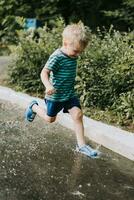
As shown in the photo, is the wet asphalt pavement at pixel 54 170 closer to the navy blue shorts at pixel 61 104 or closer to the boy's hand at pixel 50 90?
the navy blue shorts at pixel 61 104

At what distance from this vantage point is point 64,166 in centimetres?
668

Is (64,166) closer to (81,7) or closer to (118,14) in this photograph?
(118,14)

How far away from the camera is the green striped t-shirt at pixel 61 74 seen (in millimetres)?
7047

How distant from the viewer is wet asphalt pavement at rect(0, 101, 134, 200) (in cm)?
574

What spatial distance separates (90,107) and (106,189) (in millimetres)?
3607

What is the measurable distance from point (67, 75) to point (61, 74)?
72 millimetres

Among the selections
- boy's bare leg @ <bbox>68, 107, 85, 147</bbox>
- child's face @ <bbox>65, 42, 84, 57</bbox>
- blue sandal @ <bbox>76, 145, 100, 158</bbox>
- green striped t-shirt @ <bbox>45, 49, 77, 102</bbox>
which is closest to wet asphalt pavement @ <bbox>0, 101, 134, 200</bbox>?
blue sandal @ <bbox>76, 145, 100, 158</bbox>

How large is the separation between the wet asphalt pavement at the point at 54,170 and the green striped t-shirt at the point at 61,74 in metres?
0.66

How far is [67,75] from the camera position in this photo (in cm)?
718

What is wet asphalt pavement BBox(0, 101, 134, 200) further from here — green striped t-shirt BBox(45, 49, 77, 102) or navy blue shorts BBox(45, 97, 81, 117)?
green striped t-shirt BBox(45, 49, 77, 102)

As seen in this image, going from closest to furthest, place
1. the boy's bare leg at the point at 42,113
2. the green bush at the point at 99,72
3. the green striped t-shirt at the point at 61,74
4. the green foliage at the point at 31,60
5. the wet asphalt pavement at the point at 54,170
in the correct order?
1. the wet asphalt pavement at the point at 54,170
2. the green striped t-shirt at the point at 61,74
3. the boy's bare leg at the point at 42,113
4. the green bush at the point at 99,72
5. the green foliage at the point at 31,60

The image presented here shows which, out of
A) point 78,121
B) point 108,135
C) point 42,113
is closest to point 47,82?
point 78,121

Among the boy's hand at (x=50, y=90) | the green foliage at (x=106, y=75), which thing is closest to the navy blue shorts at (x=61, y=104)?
the boy's hand at (x=50, y=90)

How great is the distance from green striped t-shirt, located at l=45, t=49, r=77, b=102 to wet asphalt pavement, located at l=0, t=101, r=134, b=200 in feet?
2.17
